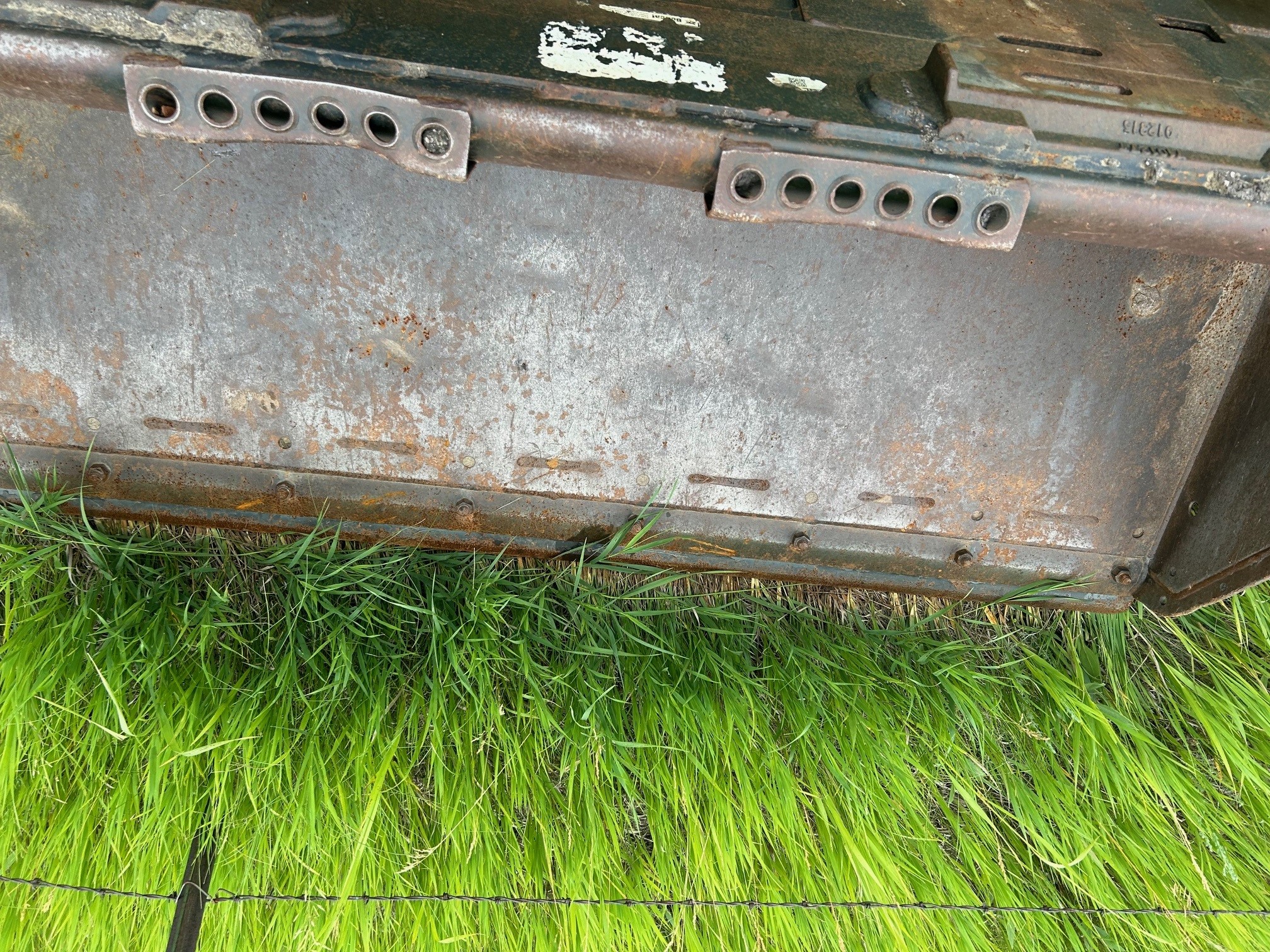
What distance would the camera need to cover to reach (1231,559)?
1405 mm

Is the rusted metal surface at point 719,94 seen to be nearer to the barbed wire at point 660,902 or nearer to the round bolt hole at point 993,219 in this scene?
the round bolt hole at point 993,219

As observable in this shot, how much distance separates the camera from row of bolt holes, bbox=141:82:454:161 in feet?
2.64

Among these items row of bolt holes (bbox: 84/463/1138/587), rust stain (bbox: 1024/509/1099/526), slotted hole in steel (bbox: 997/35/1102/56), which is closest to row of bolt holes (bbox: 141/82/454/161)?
slotted hole in steel (bbox: 997/35/1102/56)

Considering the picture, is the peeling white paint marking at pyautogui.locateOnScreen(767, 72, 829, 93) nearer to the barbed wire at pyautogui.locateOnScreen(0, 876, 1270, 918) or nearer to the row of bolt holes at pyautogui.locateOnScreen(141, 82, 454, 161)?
the row of bolt holes at pyautogui.locateOnScreen(141, 82, 454, 161)

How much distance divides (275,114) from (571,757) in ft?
3.94

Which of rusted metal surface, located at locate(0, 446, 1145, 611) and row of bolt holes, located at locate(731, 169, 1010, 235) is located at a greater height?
row of bolt holes, located at locate(731, 169, 1010, 235)

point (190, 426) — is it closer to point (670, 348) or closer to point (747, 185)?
point (670, 348)

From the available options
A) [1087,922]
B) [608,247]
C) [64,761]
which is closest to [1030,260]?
[608,247]

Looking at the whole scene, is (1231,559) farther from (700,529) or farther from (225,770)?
(225,770)

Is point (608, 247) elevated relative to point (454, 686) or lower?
elevated

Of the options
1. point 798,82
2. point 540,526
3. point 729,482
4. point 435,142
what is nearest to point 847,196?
point 798,82

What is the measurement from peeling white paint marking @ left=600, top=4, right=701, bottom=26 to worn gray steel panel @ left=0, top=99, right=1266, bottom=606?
33 centimetres

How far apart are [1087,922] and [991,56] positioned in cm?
168

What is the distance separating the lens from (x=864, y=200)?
86 centimetres
